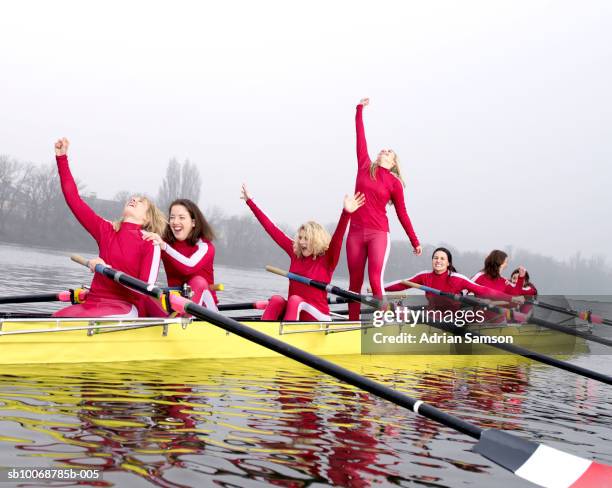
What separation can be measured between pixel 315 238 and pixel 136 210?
8.13 feet

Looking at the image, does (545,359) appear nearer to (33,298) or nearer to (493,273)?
(33,298)

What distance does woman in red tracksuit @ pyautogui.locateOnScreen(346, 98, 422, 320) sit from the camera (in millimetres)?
9062

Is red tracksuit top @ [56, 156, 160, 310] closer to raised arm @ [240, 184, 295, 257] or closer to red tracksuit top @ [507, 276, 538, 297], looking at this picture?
raised arm @ [240, 184, 295, 257]

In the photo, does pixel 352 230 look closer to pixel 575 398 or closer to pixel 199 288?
pixel 199 288

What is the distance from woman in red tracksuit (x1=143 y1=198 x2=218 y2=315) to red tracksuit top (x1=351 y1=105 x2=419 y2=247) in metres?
2.38

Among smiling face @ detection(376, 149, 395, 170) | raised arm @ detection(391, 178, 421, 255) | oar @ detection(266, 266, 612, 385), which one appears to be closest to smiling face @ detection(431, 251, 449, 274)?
oar @ detection(266, 266, 612, 385)

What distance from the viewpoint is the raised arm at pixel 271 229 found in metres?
8.80

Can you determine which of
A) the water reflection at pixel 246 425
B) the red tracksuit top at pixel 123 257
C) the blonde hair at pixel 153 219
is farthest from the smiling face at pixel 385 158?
the red tracksuit top at pixel 123 257

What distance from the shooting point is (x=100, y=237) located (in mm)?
6602

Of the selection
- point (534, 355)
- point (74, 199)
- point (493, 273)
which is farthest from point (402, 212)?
point (74, 199)

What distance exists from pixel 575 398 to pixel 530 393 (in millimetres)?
429

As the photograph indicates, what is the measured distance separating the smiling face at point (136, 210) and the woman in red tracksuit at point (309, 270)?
220cm

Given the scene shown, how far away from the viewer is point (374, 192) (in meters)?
9.21

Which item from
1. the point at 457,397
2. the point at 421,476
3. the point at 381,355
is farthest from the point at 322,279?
the point at 421,476
